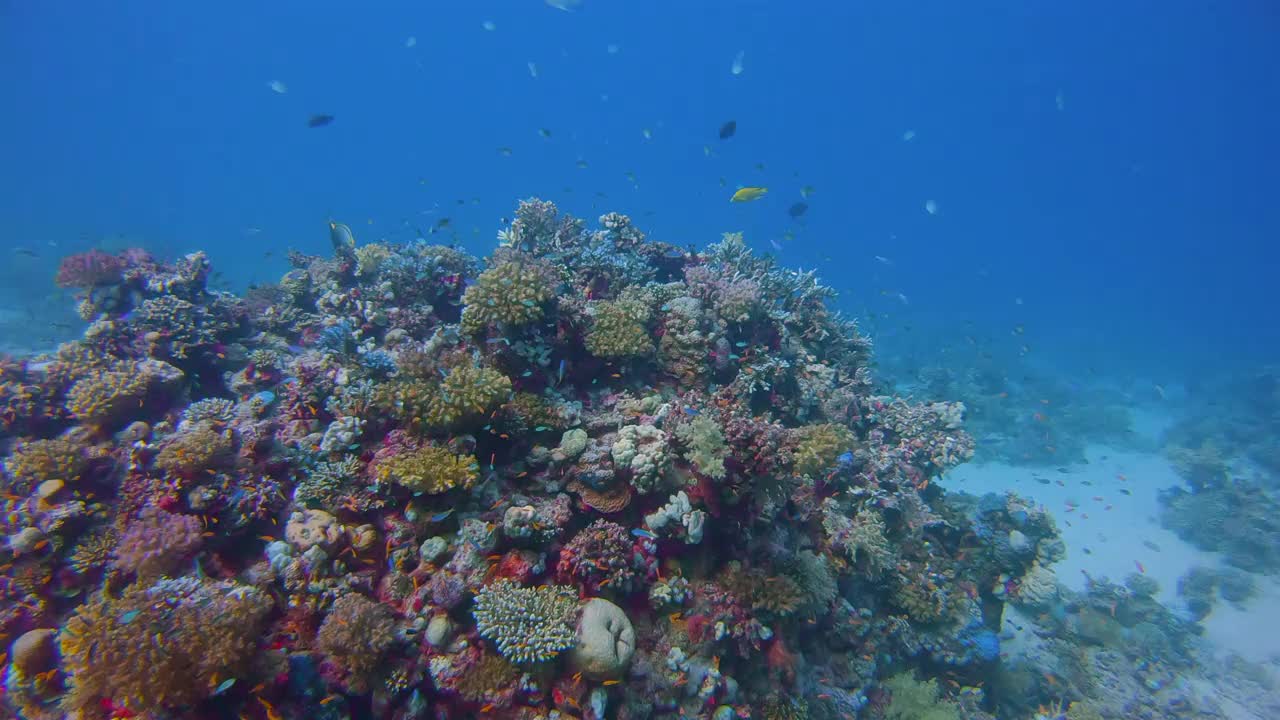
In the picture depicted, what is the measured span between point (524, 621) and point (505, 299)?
4.16 meters

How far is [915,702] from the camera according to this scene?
808 cm

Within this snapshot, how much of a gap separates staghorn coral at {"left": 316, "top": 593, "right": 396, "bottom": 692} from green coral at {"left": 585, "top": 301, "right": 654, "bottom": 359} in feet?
14.0

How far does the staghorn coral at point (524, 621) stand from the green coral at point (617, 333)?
354 cm

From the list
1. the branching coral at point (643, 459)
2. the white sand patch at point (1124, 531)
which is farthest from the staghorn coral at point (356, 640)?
the white sand patch at point (1124, 531)

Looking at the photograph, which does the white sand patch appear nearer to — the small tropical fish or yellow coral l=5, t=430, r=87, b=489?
the small tropical fish

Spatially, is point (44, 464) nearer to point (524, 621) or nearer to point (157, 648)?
point (157, 648)

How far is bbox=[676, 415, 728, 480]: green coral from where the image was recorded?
570 centimetres

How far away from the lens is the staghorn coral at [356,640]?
438cm

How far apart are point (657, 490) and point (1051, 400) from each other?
32.9 metres

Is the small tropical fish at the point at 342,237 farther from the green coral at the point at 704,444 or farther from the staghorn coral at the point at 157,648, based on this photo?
the green coral at the point at 704,444

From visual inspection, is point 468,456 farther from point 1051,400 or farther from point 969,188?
point 969,188

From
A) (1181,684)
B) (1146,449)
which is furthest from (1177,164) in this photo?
(1181,684)

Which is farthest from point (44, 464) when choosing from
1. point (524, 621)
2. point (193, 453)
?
point (524, 621)

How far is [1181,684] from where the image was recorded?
1361 cm
